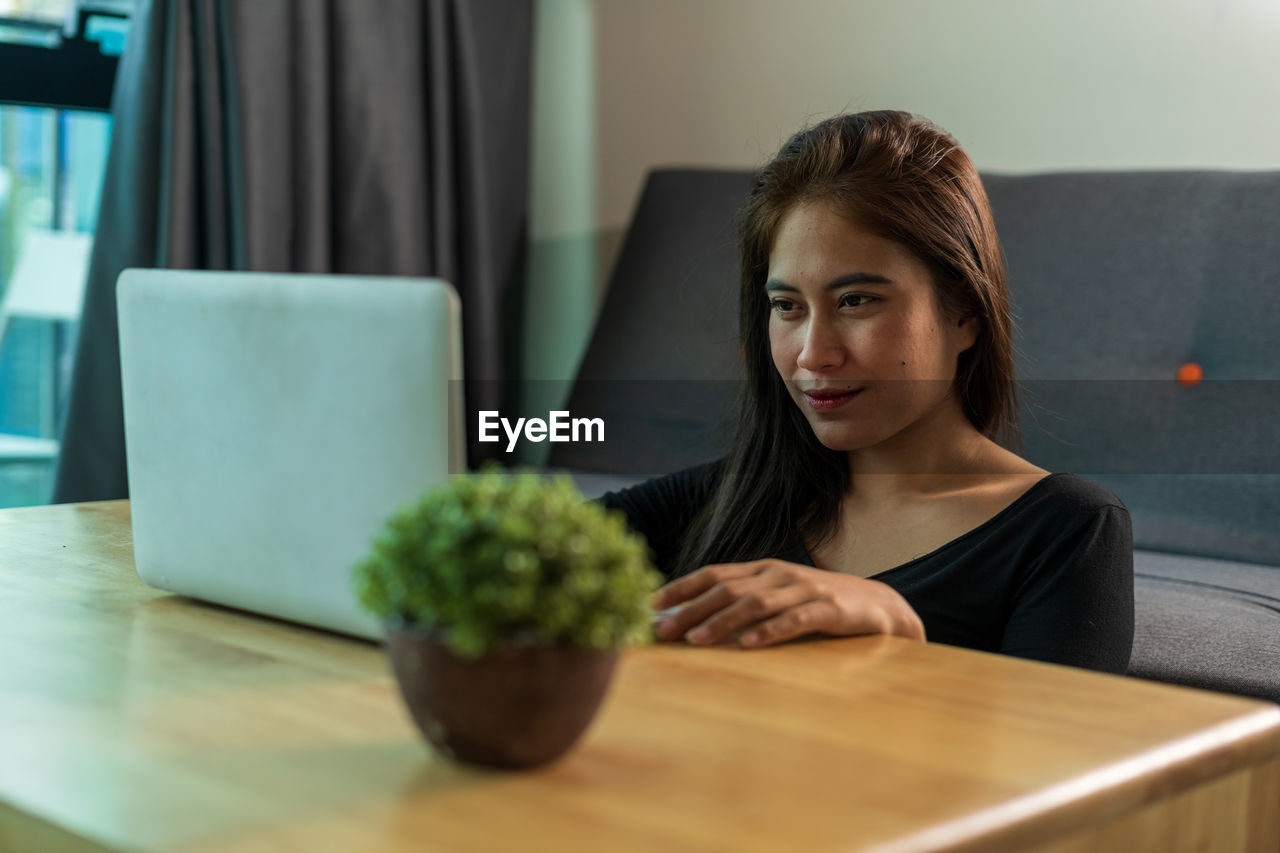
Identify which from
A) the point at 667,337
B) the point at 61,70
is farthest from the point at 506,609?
the point at 61,70

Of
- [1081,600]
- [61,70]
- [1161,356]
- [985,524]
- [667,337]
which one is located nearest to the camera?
[1081,600]

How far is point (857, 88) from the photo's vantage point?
8.59 ft

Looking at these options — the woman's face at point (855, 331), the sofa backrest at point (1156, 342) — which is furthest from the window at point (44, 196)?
the woman's face at point (855, 331)

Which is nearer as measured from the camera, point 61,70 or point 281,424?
point 281,424

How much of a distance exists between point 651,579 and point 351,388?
0.28 metres

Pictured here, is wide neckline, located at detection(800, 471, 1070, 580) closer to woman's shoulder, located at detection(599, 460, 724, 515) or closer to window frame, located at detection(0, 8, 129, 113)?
woman's shoulder, located at detection(599, 460, 724, 515)

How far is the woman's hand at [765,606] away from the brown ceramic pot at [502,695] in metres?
0.26

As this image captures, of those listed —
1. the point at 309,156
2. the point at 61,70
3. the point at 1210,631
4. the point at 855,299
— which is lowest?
the point at 1210,631

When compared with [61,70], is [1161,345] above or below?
below

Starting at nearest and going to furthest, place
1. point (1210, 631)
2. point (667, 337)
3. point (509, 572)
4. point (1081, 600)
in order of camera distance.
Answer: point (509, 572), point (1081, 600), point (1210, 631), point (667, 337)

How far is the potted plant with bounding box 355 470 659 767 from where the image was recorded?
509mm

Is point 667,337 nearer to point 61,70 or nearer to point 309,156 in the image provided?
point 309,156

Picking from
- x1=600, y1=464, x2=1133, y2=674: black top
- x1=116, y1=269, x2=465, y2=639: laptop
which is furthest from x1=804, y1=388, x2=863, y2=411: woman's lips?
x1=116, y1=269, x2=465, y2=639: laptop

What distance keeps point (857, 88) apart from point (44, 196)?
62.6 inches
